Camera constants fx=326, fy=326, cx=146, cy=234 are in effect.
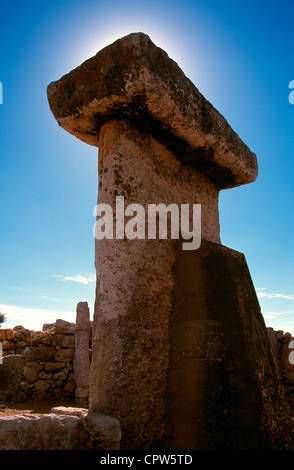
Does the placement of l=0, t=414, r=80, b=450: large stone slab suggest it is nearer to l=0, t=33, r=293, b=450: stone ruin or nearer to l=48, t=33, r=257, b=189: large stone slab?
l=0, t=33, r=293, b=450: stone ruin

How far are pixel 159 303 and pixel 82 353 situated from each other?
5.36 meters

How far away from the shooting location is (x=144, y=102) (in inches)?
81.9

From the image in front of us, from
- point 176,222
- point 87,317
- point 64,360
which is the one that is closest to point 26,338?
point 64,360

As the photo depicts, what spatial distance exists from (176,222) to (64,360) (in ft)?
19.2

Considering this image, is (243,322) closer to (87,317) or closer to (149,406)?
(149,406)

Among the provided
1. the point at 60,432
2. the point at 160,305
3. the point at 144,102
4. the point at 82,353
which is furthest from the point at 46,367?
the point at 144,102

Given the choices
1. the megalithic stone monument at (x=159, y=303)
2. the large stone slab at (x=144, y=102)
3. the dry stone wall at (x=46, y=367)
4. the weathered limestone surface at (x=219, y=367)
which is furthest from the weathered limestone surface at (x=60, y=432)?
the dry stone wall at (x=46, y=367)

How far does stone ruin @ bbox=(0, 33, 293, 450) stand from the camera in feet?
6.08

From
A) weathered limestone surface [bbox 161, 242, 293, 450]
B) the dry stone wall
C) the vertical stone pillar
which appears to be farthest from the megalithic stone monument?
the dry stone wall

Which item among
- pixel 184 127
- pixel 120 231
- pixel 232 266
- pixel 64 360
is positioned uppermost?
pixel 184 127

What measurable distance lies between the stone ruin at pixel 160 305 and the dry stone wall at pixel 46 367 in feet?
18.0

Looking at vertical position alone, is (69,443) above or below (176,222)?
below

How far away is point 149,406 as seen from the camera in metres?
1.95

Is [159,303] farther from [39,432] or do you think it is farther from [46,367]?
[46,367]
